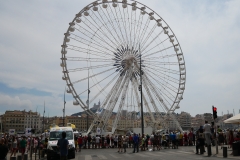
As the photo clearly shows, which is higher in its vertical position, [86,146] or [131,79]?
[131,79]

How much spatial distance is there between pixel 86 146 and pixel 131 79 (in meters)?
9.93

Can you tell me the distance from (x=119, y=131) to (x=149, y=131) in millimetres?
8280

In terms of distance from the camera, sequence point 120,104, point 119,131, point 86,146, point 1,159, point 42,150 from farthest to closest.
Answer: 1. point 119,131
2. point 120,104
3. point 86,146
4. point 42,150
5. point 1,159

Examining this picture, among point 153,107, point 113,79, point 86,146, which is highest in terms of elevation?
point 113,79

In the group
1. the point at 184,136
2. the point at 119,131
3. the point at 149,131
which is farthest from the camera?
the point at 119,131

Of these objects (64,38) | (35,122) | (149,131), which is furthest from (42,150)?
(35,122)

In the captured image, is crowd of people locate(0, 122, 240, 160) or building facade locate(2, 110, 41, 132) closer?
crowd of people locate(0, 122, 240, 160)

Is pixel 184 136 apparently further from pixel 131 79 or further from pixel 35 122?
pixel 35 122

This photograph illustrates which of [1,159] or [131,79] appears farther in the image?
[131,79]

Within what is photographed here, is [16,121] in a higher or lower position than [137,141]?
lower


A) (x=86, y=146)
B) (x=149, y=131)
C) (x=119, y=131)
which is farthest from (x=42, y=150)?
(x=119, y=131)

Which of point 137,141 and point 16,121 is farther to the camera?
point 16,121

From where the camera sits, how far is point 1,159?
9.11 metres

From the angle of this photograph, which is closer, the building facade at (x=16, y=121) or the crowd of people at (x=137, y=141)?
the crowd of people at (x=137, y=141)
